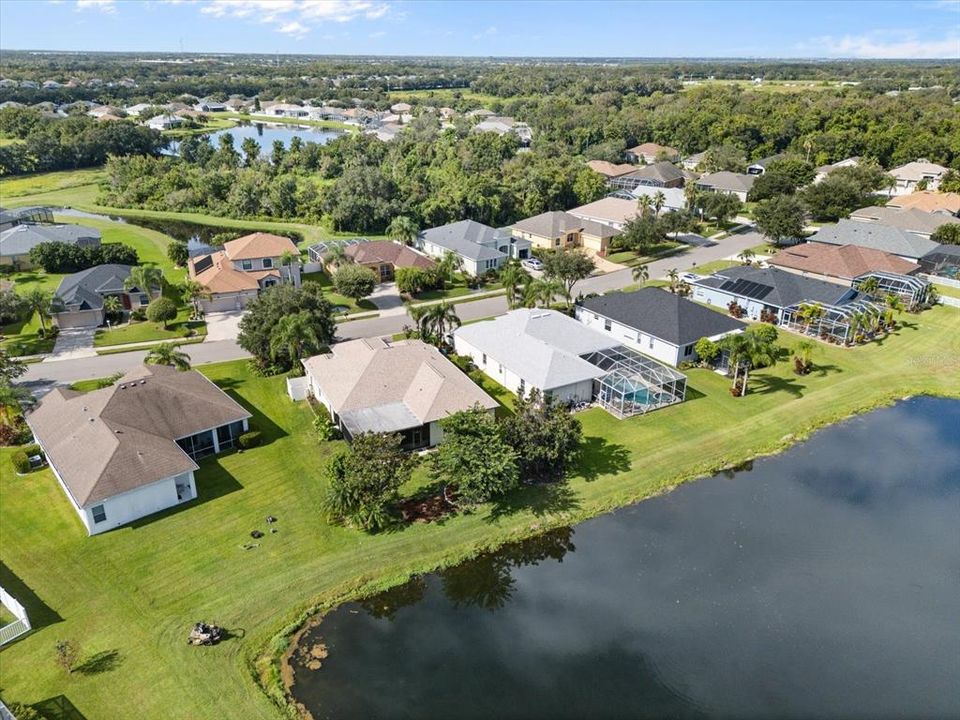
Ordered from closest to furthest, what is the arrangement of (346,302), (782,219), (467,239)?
(346,302), (467,239), (782,219)

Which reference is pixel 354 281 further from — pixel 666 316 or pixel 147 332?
pixel 666 316

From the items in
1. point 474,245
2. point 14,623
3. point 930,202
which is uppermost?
point 930,202

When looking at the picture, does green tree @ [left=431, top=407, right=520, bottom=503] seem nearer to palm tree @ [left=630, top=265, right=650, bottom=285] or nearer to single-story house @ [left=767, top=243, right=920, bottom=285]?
palm tree @ [left=630, top=265, right=650, bottom=285]

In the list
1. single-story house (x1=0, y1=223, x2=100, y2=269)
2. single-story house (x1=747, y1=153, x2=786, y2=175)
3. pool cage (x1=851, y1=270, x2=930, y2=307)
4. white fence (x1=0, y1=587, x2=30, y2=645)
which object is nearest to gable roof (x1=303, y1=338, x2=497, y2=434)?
white fence (x1=0, y1=587, x2=30, y2=645)

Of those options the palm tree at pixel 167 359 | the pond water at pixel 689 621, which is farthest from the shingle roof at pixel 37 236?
the pond water at pixel 689 621

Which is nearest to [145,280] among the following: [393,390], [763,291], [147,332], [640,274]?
[147,332]

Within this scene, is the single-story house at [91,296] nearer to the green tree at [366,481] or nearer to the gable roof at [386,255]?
the gable roof at [386,255]

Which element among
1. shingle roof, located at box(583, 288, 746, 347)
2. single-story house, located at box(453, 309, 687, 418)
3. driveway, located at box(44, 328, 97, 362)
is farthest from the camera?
driveway, located at box(44, 328, 97, 362)
